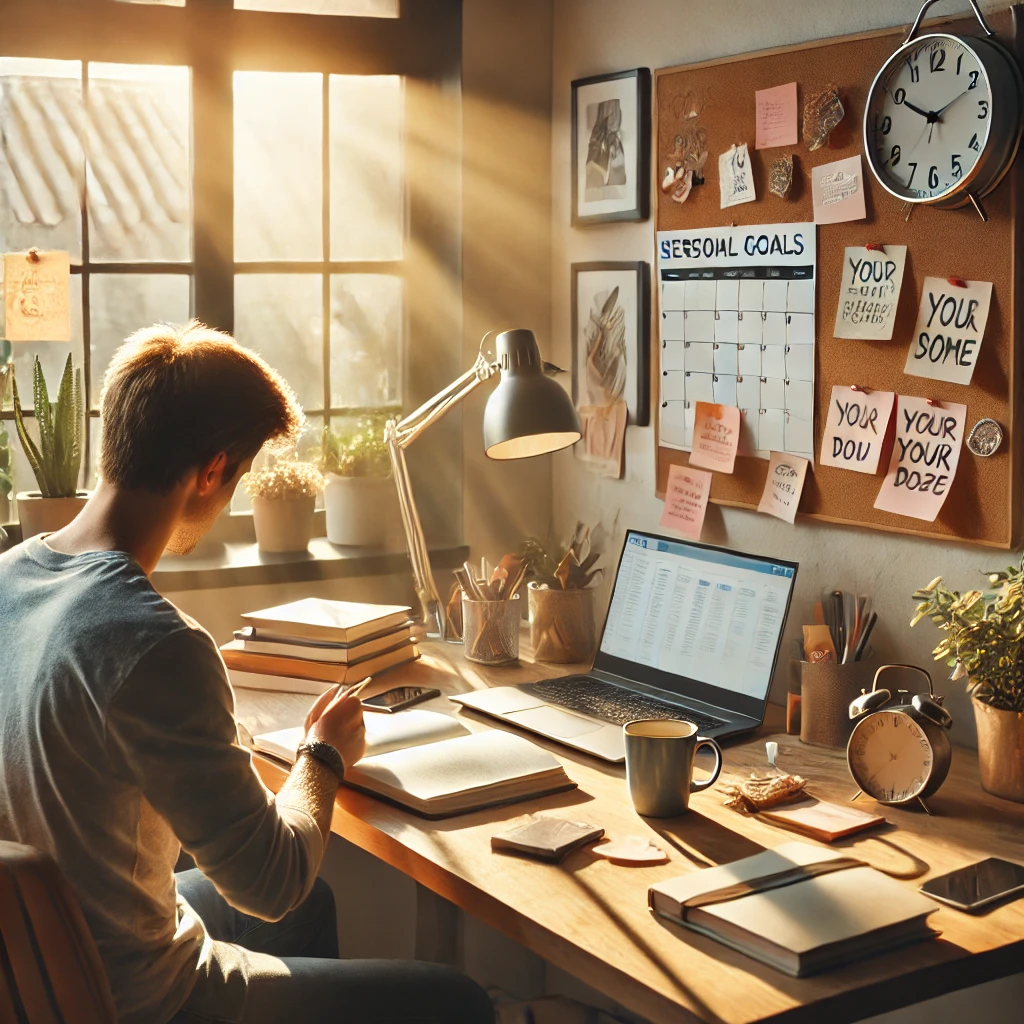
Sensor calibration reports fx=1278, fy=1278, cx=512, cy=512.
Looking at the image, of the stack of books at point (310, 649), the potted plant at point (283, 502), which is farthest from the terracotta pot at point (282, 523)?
the stack of books at point (310, 649)

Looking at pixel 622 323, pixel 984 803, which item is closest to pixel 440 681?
pixel 622 323

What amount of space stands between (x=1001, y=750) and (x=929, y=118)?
2.69 ft

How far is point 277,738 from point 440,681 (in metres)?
0.42

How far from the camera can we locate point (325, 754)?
1.53 meters

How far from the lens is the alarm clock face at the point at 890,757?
61.2 inches

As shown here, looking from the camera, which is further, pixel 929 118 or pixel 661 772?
pixel 929 118

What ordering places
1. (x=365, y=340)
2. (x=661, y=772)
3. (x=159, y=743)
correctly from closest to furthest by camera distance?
(x=159, y=743)
(x=661, y=772)
(x=365, y=340)

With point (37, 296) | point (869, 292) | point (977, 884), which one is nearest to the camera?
point (977, 884)

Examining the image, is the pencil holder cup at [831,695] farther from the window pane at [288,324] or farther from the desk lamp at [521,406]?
the window pane at [288,324]

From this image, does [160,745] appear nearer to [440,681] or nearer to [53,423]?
[440,681]

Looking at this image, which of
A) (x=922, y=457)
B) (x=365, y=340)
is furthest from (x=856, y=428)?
(x=365, y=340)

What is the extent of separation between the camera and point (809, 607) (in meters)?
2.02

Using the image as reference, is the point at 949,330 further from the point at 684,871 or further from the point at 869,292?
the point at 684,871

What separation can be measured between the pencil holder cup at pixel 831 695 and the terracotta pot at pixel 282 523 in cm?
Answer: 109
